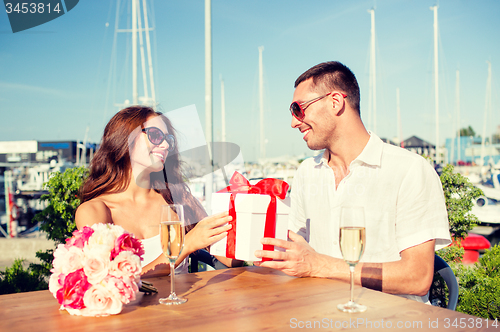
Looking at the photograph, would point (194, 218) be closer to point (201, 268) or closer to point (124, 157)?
point (124, 157)

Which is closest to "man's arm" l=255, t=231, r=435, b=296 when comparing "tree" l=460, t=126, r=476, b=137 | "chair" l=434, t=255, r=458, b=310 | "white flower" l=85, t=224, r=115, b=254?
"chair" l=434, t=255, r=458, b=310

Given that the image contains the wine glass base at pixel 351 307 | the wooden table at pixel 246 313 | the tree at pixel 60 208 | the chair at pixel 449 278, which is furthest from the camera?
the tree at pixel 60 208

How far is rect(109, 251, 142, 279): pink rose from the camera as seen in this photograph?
3.92ft

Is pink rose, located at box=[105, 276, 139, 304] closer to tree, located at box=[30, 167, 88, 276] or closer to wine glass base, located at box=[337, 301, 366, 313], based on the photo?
wine glass base, located at box=[337, 301, 366, 313]

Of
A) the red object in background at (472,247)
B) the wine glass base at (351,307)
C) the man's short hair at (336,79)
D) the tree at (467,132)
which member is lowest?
the red object in background at (472,247)

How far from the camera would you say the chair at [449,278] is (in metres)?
1.81

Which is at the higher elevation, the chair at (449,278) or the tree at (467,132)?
the tree at (467,132)

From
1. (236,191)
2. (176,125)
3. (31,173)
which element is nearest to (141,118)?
(176,125)

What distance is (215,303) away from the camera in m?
1.36

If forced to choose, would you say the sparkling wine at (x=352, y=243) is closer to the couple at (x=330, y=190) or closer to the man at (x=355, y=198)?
the man at (x=355, y=198)

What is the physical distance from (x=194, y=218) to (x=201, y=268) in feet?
4.47

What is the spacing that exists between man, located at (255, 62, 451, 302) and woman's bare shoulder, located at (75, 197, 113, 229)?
1058mm

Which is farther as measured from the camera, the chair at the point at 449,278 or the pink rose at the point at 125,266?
the chair at the point at 449,278

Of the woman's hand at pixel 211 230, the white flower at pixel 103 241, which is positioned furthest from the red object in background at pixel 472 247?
the white flower at pixel 103 241
